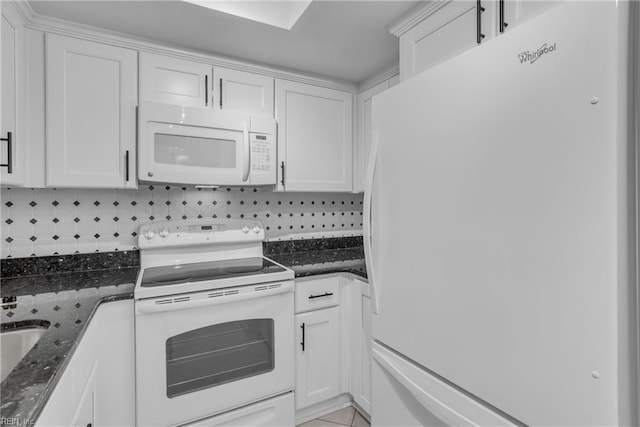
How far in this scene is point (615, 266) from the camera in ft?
1.83

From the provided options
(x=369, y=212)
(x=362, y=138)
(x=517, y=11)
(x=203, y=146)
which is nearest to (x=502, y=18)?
(x=517, y=11)

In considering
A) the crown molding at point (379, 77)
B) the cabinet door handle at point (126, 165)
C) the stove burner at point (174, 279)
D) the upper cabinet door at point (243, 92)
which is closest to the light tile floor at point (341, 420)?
the stove burner at point (174, 279)

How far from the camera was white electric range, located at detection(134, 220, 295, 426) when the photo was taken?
1429 mm

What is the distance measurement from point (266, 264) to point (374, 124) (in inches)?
43.9

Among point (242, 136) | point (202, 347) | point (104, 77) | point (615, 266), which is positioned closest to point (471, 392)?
point (615, 266)

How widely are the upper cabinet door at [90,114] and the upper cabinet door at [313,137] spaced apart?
872mm

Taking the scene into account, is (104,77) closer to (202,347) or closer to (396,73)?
(202,347)

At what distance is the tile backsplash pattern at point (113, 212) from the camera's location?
174 centimetres

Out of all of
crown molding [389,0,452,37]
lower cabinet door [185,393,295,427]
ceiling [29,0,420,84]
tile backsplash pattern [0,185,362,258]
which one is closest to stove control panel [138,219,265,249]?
tile backsplash pattern [0,185,362,258]

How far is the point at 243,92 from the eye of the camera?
2029 mm

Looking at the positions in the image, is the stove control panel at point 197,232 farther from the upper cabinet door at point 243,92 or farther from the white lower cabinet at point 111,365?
the upper cabinet door at point 243,92

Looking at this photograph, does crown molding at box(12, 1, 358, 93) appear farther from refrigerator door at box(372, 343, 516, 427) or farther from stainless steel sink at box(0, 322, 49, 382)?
refrigerator door at box(372, 343, 516, 427)

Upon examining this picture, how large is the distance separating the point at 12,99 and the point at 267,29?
1217 mm

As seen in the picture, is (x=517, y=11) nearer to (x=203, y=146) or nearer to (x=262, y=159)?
(x=262, y=159)
